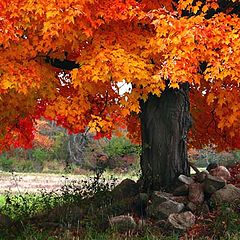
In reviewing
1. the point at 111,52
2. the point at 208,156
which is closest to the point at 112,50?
the point at 111,52

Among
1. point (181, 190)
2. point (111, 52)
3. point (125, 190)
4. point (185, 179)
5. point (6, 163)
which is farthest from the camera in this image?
point (6, 163)

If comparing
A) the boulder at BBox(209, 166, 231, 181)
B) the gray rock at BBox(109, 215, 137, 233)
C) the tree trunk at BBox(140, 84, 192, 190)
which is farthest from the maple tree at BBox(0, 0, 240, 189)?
the boulder at BBox(209, 166, 231, 181)

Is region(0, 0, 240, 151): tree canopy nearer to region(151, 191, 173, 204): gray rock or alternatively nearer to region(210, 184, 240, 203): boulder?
region(210, 184, 240, 203): boulder

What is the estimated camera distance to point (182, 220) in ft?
33.7

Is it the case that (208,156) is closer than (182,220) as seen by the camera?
No

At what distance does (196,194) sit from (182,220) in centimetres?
107

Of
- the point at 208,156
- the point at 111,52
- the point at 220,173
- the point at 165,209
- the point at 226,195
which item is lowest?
the point at 208,156

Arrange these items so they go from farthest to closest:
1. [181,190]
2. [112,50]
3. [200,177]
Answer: [200,177] → [181,190] → [112,50]

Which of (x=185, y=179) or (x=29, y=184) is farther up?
(x=185, y=179)

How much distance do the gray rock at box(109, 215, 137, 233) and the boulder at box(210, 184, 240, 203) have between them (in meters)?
1.98

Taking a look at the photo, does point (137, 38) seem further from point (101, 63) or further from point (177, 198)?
point (177, 198)

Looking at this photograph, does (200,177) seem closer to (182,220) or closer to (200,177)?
(200,177)

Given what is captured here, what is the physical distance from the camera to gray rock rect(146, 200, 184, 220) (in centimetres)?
1059

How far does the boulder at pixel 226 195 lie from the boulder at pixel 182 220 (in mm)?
865
